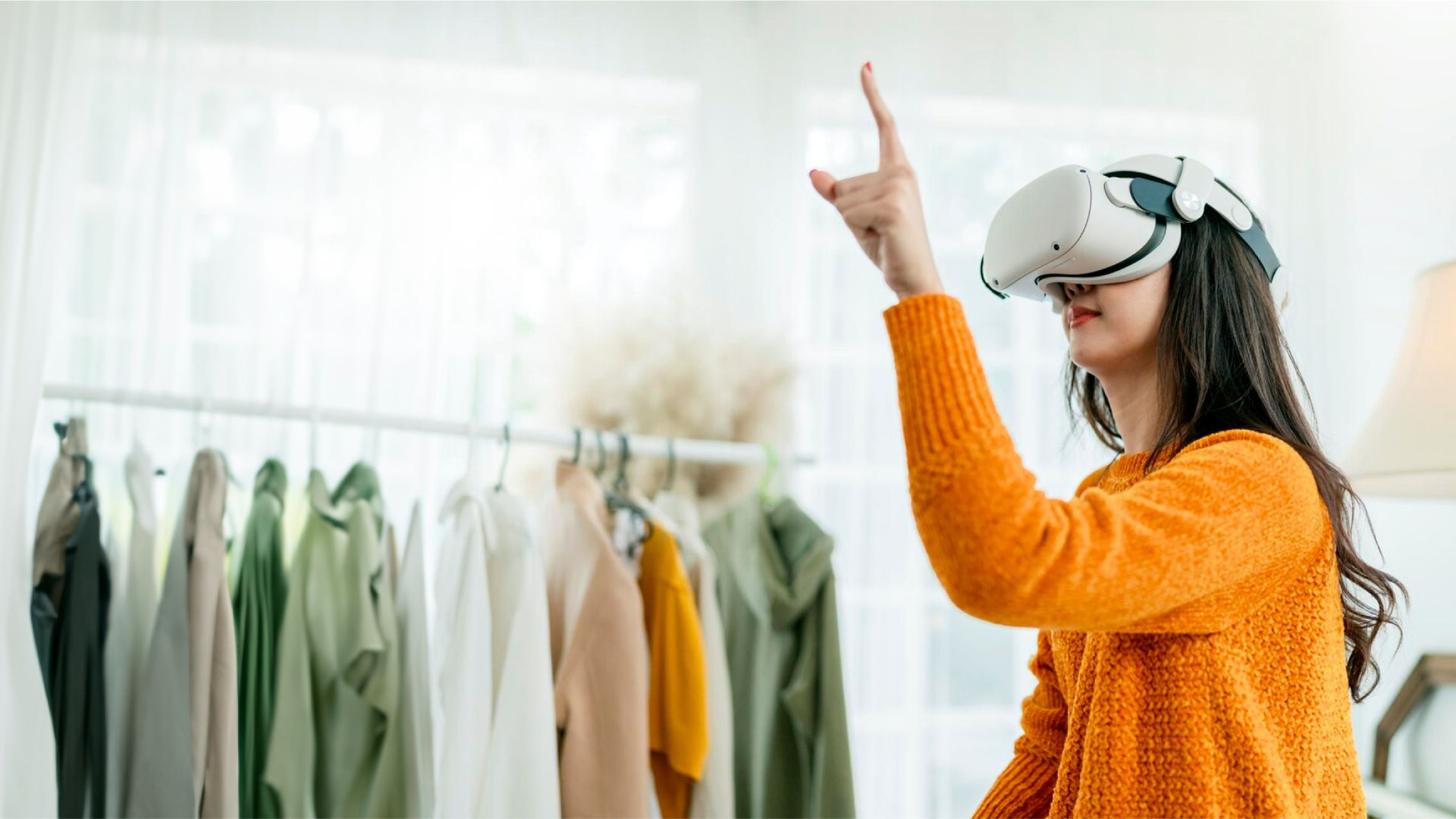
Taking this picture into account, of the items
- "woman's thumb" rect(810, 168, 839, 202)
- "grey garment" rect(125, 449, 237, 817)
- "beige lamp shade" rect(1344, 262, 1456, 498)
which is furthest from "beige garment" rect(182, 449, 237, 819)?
"beige lamp shade" rect(1344, 262, 1456, 498)

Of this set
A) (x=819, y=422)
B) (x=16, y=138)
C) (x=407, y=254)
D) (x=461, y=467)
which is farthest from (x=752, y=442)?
(x=16, y=138)

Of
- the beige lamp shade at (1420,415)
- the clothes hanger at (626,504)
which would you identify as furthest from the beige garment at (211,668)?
the beige lamp shade at (1420,415)

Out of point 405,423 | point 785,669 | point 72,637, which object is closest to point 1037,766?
point 785,669

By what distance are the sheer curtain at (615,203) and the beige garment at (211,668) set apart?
0.65 feet

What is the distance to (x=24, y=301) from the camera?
1.11 meters

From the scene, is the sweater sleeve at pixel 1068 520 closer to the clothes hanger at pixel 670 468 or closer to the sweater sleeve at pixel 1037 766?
the sweater sleeve at pixel 1037 766

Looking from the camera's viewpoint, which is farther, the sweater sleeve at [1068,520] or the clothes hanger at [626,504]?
the clothes hanger at [626,504]

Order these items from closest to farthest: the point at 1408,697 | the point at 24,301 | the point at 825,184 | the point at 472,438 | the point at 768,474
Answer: the point at 825,184 < the point at 24,301 < the point at 472,438 < the point at 768,474 < the point at 1408,697

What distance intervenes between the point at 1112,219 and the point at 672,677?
86 cm

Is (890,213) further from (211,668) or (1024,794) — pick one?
(211,668)

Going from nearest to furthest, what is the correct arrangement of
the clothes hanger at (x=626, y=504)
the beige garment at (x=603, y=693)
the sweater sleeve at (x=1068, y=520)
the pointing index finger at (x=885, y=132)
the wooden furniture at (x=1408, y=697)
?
the sweater sleeve at (x=1068, y=520) → the pointing index finger at (x=885, y=132) → the beige garment at (x=603, y=693) → the clothes hanger at (x=626, y=504) → the wooden furniture at (x=1408, y=697)

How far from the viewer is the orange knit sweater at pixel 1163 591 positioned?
662 mm

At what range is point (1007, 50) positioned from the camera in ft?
6.90

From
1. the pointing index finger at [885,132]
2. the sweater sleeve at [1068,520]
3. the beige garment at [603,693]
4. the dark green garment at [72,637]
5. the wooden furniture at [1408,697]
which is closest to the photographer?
the sweater sleeve at [1068,520]
